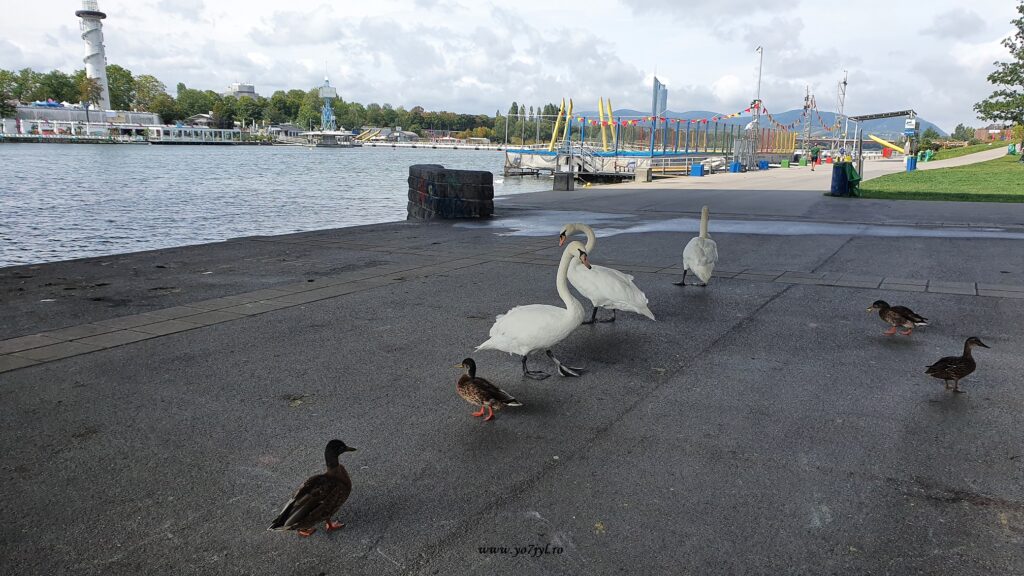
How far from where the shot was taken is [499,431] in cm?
496

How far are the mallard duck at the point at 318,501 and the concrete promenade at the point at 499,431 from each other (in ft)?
0.40

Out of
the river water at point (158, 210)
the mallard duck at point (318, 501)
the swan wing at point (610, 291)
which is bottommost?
the river water at point (158, 210)

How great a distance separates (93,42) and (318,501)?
216168 mm

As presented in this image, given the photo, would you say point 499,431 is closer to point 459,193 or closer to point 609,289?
point 609,289

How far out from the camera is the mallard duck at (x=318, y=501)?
3.46 meters

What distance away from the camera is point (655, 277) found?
10906mm

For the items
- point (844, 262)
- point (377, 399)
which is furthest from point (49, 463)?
point (844, 262)

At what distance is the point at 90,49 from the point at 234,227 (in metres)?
189

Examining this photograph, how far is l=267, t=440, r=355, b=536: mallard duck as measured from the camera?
3457mm

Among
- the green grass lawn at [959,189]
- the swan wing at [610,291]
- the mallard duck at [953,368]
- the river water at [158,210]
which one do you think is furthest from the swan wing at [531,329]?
the green grass lawn at [959,189]

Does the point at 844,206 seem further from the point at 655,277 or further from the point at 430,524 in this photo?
the point at 430,524

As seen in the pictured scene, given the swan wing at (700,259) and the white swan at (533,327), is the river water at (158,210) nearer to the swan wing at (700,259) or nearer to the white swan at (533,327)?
the swan wing at (700,259)

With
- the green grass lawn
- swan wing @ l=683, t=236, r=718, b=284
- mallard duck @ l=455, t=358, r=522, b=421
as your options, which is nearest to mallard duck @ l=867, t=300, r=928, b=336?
swan wing @ l=683, t=236, r=718, b=284

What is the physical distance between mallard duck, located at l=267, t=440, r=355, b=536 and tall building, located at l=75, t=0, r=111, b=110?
699 feet
